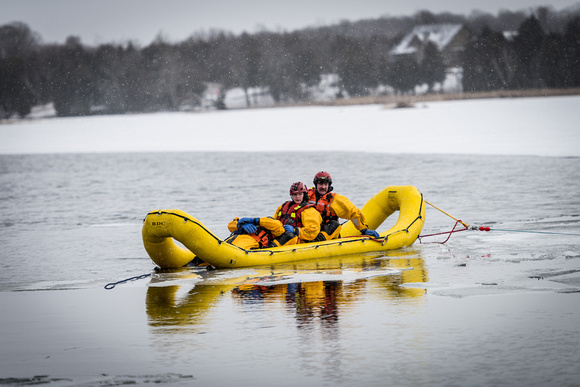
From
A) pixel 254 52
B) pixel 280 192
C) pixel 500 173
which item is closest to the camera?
pixel 280 192

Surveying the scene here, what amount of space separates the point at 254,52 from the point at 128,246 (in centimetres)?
6115

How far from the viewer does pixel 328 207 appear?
10297 millimetres

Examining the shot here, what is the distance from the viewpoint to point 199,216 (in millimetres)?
14336

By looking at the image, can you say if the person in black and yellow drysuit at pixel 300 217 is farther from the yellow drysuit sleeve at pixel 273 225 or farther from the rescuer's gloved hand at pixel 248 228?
the rescuer's gloved hand at pixel 248 228

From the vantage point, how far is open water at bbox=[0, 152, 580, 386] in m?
5.36

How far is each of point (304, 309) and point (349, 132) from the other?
28.6 m

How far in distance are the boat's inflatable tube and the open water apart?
8.1 inches

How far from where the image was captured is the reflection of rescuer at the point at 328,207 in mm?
10289

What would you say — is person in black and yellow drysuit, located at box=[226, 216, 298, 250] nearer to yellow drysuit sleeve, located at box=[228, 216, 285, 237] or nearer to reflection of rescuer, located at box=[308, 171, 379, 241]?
yellow drysuit sleeve, located at box=[228, 216, 285, 237]

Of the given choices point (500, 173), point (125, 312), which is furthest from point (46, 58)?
point (125, 312)

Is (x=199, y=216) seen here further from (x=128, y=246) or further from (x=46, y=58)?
(x=46, y=58)

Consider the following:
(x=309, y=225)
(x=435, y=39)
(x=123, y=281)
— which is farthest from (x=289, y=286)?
(x=435, y=39)

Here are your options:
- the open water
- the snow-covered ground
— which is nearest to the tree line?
the snow-covered ground

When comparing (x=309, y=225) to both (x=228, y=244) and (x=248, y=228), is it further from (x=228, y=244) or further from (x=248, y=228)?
(x=228, y=244)
